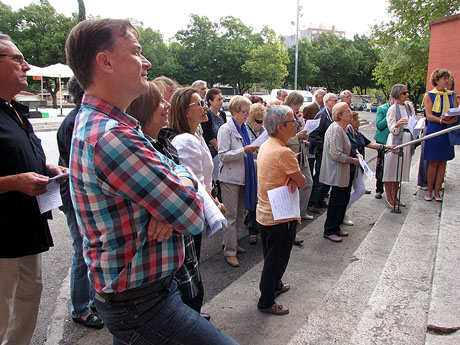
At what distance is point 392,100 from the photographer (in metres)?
6.04

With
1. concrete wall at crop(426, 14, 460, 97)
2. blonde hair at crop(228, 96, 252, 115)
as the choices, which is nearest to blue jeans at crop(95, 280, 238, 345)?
blonde hair at crop(228, 96, 252, 115)

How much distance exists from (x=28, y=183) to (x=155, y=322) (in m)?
1.24

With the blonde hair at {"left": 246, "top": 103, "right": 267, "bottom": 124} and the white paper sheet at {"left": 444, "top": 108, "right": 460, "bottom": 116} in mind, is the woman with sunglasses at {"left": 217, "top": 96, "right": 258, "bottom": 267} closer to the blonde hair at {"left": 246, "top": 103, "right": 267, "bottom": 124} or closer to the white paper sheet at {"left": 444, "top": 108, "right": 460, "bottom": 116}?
the blonde hair at {"left": 246, "top": 103, "right": 267, "bottom": 124}

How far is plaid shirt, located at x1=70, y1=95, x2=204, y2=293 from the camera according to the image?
45.5 inches

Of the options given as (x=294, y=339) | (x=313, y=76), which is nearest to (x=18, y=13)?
(x=313, y=76)

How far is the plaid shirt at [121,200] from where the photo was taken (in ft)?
3.79

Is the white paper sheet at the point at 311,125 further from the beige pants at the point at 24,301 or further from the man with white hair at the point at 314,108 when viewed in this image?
the beige pants at the point at 24,301

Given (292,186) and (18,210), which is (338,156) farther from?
(18,210)

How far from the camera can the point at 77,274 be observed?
284cm

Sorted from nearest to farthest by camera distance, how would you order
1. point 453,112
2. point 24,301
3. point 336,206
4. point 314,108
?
point 24,301 → point 336,206 → point 453,112 → point 314,108

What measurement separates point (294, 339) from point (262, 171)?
1.35 metres

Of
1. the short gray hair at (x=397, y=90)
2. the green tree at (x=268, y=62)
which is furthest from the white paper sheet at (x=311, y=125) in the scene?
the green tree at (x=268, y=62)

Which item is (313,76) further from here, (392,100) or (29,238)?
(29,238)

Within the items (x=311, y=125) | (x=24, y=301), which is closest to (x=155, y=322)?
(x=24, y=301)
